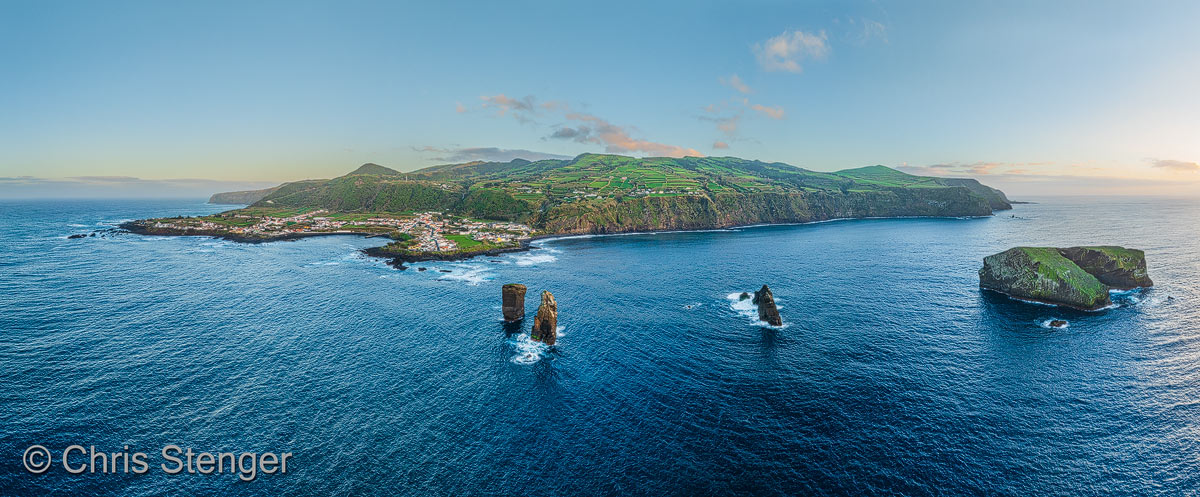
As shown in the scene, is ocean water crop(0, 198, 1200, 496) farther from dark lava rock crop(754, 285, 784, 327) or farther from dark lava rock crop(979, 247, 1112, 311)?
dark lava rock crop(979, 247, 1112, 311)

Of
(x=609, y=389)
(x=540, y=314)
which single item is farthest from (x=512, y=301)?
(x=609, y=389)

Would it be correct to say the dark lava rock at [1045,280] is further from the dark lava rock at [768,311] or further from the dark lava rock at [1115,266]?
the dark lava rock at [768,311]

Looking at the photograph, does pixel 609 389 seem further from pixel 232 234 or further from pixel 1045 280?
pixel 232 234

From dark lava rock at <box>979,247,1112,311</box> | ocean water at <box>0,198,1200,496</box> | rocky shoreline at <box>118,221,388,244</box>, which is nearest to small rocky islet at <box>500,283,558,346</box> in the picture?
ocean water at <box>0,198,1200,496</box>

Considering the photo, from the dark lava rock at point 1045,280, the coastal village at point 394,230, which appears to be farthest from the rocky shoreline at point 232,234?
the dark lava rock at point 1045,280

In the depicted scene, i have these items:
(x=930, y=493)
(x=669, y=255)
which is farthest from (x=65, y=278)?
(x=930, y=493)

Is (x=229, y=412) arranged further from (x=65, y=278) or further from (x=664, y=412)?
(x=65, y=278)
